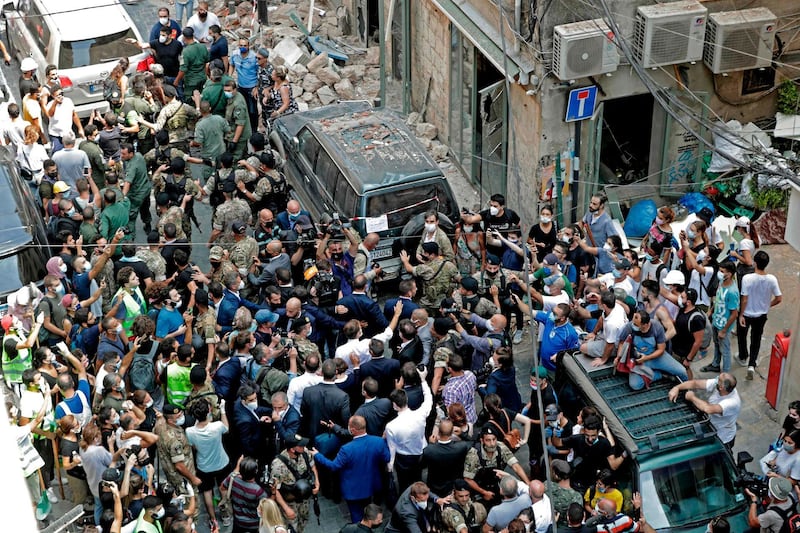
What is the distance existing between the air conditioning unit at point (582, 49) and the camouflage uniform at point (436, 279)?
3.27m

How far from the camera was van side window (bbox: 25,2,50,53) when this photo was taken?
19.9 metres

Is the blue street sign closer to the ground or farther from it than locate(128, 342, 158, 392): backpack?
farther from it

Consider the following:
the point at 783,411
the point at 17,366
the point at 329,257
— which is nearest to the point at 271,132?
the point at 329,257

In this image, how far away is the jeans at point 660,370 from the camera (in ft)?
37.7

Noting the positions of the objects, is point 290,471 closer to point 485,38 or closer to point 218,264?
point 218,264

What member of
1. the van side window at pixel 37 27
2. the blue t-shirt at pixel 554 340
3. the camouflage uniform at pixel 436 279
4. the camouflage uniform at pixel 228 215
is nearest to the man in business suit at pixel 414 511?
the blue t-shirt at pixel 554 340

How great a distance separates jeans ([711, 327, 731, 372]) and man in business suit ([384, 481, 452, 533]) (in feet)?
15.2

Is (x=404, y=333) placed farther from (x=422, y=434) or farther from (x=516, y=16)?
(x=516, y=16)

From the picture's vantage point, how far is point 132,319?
42.3 feet

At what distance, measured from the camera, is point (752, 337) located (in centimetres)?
1362

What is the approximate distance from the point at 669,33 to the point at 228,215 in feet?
20.0

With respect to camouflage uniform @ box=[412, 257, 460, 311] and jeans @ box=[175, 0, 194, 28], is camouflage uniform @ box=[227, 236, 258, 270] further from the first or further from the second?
jeans @ box=[175, 0, 194, 28]

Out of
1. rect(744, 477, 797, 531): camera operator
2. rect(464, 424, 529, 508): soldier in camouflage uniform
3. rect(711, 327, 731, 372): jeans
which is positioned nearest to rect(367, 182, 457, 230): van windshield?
rect(711, 327, 731, 372): jeans

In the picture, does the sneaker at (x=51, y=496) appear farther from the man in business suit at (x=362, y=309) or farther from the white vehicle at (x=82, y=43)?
the white vehicle at (x=82, y=43)
